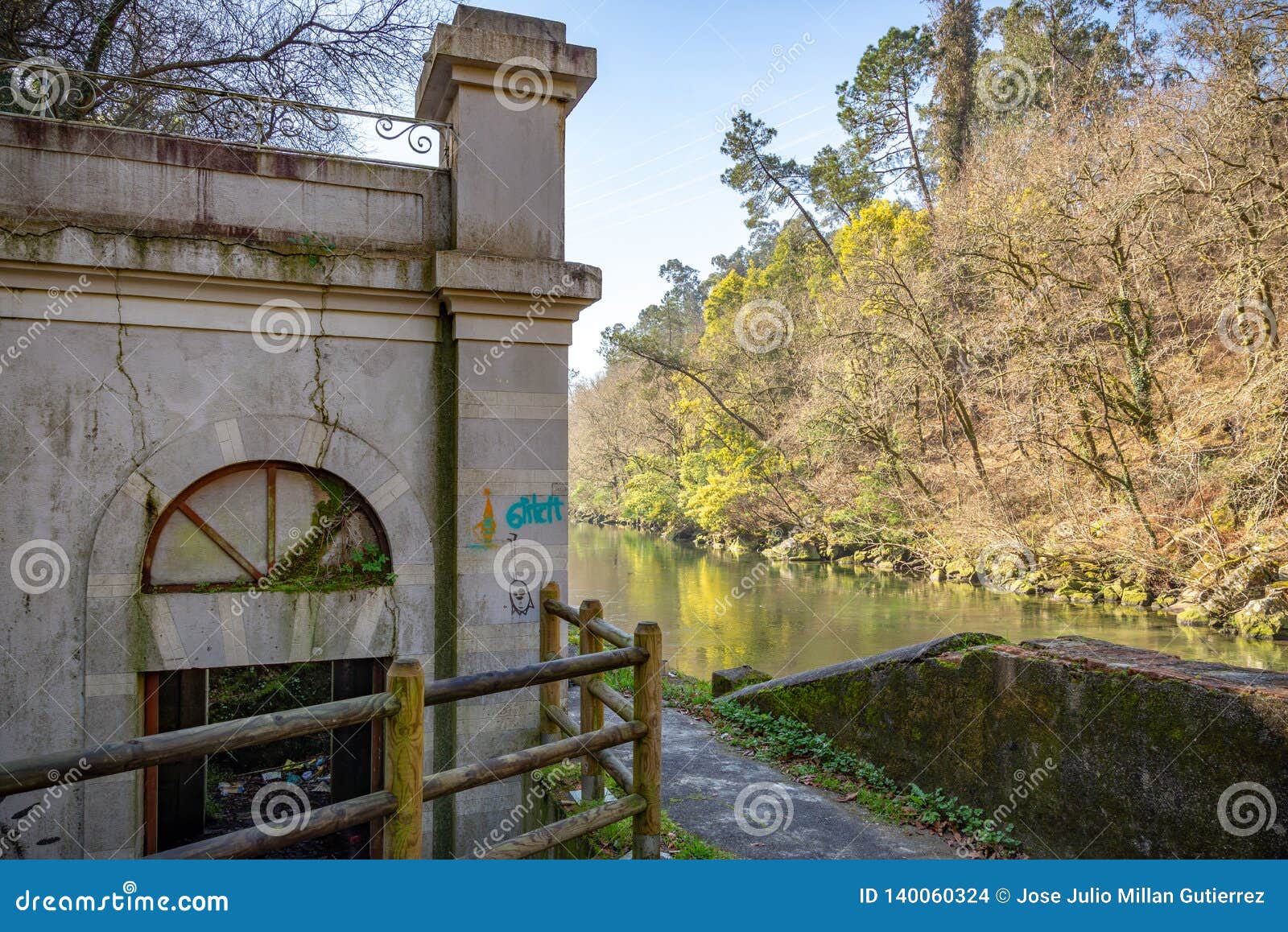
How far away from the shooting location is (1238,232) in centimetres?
1264

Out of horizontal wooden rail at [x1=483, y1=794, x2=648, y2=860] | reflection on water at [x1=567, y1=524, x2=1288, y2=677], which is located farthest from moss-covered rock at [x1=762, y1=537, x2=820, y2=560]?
horizontal wooden rail at [x1=483, y1=794, x2=648, y2=860]

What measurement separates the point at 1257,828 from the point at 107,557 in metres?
6.14

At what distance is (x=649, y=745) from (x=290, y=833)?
5.68 feet

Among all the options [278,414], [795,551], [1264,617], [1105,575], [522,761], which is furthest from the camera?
[795,551]

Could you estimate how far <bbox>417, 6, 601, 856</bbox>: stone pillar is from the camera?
207 inches

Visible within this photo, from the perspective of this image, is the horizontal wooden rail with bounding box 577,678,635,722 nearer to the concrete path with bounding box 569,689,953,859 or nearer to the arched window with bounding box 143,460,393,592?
the concrete path with bounding box 569,689,953,859

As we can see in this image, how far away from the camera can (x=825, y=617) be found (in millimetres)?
19078

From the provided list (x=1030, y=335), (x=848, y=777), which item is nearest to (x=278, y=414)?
(x=848, y=777)

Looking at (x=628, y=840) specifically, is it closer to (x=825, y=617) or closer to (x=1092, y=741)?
(x=1092, y=741)

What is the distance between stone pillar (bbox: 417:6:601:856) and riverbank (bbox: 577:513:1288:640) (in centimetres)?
1245

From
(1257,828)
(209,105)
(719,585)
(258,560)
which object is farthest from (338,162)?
(719,585)

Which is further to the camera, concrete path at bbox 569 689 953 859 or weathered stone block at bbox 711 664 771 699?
weathered stone block at bbox 711 664 771 699

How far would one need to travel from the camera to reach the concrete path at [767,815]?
5113mm

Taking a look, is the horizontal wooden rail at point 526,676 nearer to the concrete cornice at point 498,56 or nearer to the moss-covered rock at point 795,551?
the concrete cornice at point 498,56
